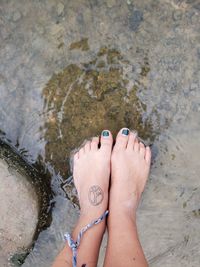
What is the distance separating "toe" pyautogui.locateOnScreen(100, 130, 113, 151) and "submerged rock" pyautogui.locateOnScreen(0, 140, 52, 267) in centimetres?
43

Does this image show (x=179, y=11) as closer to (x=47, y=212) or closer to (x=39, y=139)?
(x=39, y=139)

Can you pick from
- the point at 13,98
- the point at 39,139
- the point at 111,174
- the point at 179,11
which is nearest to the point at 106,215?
the point at 111,174

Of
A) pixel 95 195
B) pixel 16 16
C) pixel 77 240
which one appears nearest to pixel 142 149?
pixel 95 195

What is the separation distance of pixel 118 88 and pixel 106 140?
1.01 feet

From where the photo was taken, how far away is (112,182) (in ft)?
8.02

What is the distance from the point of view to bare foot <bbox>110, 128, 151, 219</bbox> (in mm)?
2348

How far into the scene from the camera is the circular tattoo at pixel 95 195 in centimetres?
234

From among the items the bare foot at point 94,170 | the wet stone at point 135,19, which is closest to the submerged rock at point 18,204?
the bare foot at point 94,170

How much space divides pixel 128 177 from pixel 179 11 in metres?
0.97

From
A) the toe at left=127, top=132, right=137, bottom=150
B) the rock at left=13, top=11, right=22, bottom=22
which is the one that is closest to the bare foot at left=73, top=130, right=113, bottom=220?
the toe at left=127, top=132, right=137, bottom=150

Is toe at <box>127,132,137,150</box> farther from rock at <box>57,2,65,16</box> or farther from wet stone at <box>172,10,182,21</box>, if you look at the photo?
rock at <box>57,2,65,16</box>

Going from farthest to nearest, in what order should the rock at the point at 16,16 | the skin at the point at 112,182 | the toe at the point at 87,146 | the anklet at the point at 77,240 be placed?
1. the toe at the point at 87,146
2. the rock at the point at 16,16
3. the skin at the point at 112,182
4. the anklet at the point at 77,240

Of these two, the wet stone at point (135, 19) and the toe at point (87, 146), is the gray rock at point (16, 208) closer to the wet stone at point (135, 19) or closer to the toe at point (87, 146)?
the toe at point (87, 146)

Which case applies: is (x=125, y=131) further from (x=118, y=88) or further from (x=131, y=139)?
(x=118, y=88)
